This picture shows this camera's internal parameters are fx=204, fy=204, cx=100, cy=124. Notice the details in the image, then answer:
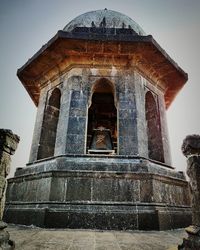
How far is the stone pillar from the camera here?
2.34 metres

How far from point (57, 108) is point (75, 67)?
169 centimetres

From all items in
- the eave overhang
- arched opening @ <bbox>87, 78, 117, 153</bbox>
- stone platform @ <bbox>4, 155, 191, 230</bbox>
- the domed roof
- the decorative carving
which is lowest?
stone platform @ <bbox>4, 155, 191, 230</bbox>

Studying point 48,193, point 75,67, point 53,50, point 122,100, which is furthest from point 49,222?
point 53,50

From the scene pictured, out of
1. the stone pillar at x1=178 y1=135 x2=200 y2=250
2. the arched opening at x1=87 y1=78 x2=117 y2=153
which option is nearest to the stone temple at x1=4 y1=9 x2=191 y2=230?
the arched opening at x1=87 y1=78 x2=117 y2=153

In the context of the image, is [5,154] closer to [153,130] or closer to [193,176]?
[193,176]

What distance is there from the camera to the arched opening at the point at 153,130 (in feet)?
Result: 22.3

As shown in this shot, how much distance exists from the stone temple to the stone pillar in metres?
2.38

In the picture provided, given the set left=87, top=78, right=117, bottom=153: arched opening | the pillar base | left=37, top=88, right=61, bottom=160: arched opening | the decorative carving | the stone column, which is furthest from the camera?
left=87, top=78, right=117, bottom=153: arched opening

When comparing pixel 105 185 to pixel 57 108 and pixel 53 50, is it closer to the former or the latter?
pixel 57 108

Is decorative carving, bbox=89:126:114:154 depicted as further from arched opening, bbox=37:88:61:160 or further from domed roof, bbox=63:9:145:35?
domed roof, bbox=63:9:145:35

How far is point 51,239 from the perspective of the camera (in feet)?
10.3

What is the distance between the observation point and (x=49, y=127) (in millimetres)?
7105

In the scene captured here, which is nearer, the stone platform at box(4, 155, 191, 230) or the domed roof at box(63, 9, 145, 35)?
the stone platform at box(4, 155, 191, 230)

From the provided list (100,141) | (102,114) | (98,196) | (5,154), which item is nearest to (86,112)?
(100,141)
